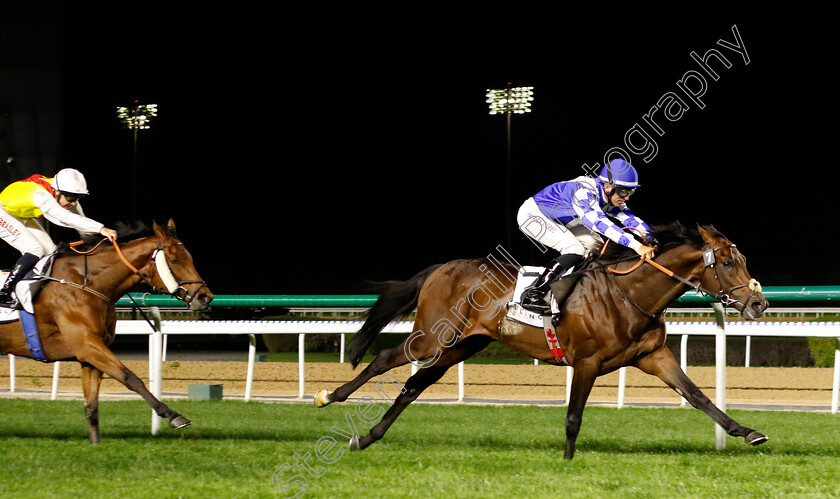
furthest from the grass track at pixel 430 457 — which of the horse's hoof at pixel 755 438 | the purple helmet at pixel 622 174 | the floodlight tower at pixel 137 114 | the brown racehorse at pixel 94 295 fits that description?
the floodlight tower at pixel 137 114

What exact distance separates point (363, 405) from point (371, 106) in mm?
23905

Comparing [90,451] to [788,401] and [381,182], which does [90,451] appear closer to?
[788,401]

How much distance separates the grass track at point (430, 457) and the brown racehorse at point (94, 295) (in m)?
0.51

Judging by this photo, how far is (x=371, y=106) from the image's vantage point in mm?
30953

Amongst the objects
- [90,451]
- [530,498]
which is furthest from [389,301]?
[530,498]

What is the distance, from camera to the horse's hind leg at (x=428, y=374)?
17.3 feet

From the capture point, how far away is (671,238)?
526 centimetres

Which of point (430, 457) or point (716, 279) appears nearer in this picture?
point (430, 457)

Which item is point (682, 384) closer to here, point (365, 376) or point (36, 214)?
point (365, 376)

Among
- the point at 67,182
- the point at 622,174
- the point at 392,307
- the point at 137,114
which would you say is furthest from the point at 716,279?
the point at 137,114

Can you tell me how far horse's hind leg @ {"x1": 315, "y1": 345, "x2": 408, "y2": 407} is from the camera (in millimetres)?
5266

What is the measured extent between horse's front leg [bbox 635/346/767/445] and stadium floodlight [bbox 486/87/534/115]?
57.5 ft

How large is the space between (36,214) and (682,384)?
3.97 metres

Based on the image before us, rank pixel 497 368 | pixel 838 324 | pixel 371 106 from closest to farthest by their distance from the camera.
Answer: pixel 838 324 → pixel 497 368 → pixel 371 106
